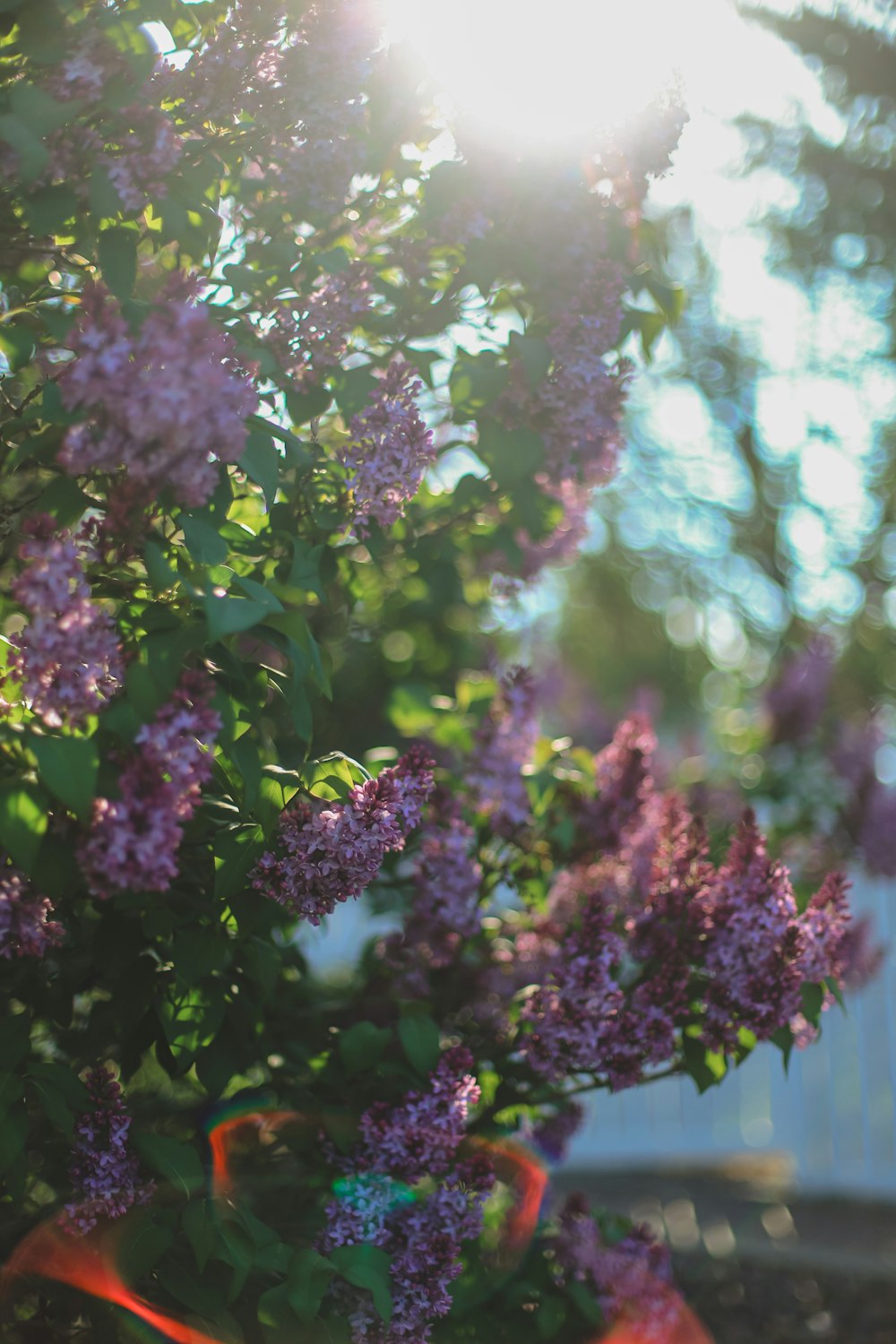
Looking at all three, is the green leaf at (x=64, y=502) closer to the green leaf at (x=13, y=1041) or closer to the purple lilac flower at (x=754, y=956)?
the green leaf at (x=13, y=1041)

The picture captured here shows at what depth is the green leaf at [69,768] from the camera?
1.37 meters

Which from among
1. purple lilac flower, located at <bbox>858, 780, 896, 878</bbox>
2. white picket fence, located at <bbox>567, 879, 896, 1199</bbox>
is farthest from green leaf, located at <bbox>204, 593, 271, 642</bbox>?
white picket fence, located at <bbox>567, 879, 896, 1199</bbox>

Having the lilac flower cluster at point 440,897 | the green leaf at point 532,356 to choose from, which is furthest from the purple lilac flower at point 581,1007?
the green leaf at point 532,356

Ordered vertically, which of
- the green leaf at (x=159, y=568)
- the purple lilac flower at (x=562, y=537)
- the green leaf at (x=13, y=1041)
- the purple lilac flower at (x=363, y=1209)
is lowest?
the purple lilac flower at (x=363, y=1209)

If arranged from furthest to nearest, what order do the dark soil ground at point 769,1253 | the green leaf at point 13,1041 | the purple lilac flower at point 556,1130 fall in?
the dark soil ground at point 769,1253 < the purple lilac flower at point 556,1130 < the green leaf at point 13,1041

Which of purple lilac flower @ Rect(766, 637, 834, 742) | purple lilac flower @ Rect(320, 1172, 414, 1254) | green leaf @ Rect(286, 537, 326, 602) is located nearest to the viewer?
green leaf @ Rect(286, 537, 326, 602)

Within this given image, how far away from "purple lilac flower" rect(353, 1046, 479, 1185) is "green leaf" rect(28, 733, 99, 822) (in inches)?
40.3

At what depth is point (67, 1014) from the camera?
2.10 metres

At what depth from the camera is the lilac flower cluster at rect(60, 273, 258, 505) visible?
142cm

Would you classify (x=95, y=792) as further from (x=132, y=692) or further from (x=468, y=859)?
(x=468, y=859)

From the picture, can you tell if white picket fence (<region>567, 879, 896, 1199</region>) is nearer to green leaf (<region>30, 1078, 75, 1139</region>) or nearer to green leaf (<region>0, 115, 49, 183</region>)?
green leaf (<region>30, 1078, 75, 1139</region>)

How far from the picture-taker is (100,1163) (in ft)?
6.11

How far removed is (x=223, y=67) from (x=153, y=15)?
21 cm

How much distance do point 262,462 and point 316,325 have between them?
515 millimetres
